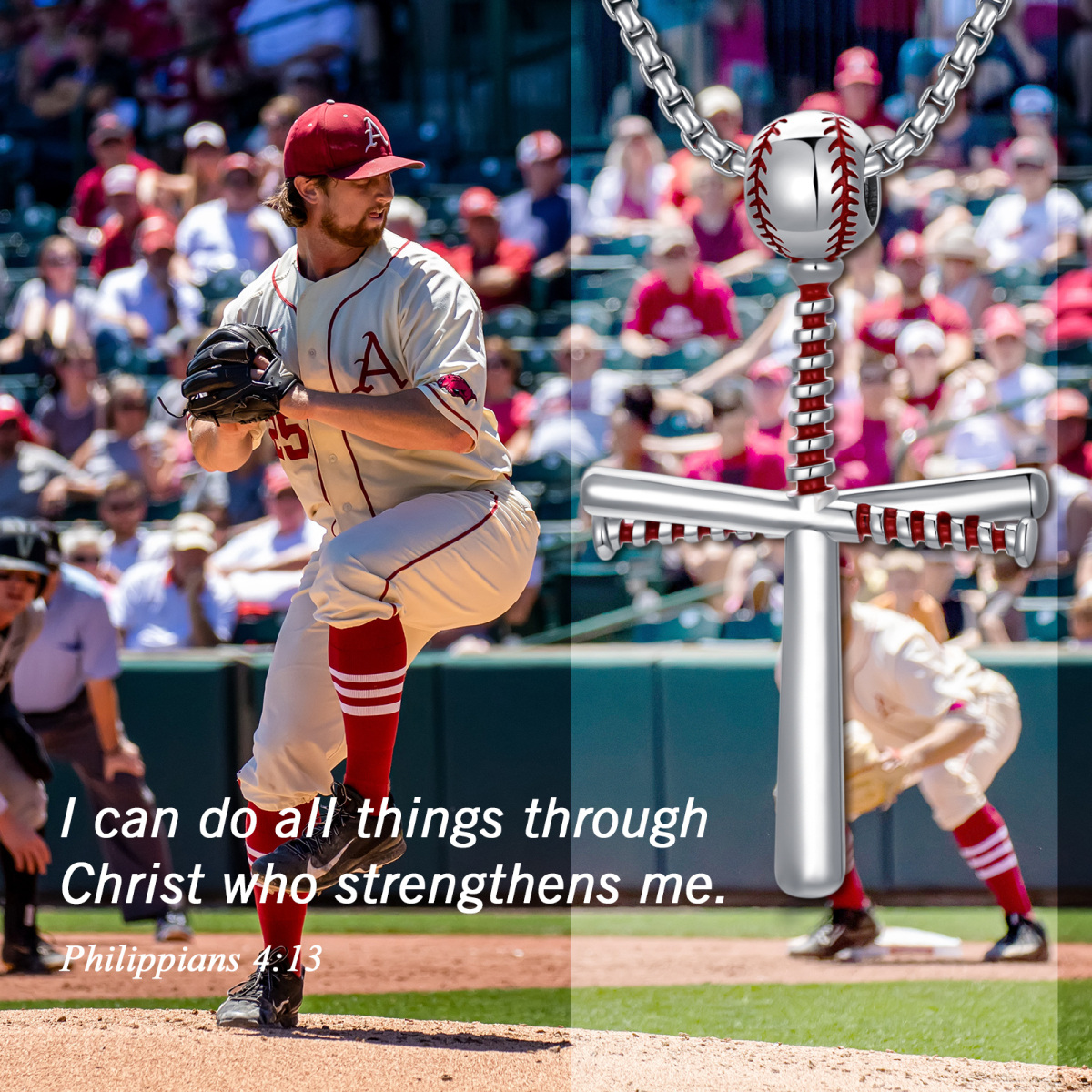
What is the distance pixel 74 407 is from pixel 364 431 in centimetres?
552

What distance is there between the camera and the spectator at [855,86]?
7.60 ft

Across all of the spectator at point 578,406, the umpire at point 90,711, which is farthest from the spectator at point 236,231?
the umpire at point 90,711

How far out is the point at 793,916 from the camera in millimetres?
5395

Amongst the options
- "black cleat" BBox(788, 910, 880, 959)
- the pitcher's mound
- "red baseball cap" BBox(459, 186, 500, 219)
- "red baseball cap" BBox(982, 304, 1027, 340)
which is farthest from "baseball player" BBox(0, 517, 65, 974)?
"red baseball cap" BBox(982, 304, 1027, 340)

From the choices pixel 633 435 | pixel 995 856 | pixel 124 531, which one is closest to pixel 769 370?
pixel 633 435

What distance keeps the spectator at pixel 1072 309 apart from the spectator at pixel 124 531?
12.9ft

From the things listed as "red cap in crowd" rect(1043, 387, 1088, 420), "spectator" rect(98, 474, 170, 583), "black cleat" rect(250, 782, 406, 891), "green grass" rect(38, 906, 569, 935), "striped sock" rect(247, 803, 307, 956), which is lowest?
"green grass" rect(38, 906, 569, 935)

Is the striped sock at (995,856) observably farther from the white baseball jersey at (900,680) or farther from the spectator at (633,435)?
the spectator at (633,435)

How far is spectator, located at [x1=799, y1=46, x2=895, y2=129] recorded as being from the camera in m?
2.32

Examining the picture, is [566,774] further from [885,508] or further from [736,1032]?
[885,508]

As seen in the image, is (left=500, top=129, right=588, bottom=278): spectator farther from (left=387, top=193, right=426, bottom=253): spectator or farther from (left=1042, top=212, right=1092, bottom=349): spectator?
(left=1042, top=212, right=1092, bottom=349): spectator

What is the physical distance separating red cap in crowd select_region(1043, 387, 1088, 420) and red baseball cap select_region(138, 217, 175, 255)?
451 cm

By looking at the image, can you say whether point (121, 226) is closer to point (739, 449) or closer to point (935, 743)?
point (739, 449)

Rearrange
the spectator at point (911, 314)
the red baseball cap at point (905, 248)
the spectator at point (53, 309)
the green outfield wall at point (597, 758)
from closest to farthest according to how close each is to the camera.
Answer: the green outfield wall at point (597, 758) < the spectator at point (911, 314) < the red baseball cap at point (905, 248) < the spectator at point (53, 309)
